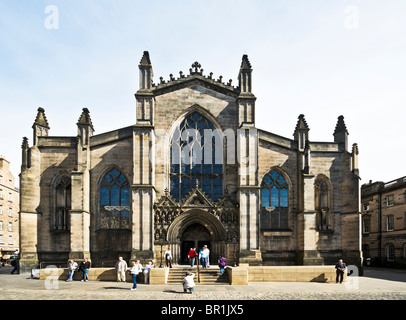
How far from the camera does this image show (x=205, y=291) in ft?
58.0

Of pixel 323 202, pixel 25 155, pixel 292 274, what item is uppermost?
pixel 25 155

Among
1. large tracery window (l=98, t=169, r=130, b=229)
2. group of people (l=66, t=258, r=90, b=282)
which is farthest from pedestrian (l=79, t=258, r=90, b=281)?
large tracery window (l=98, t=169, r=130, b=229)

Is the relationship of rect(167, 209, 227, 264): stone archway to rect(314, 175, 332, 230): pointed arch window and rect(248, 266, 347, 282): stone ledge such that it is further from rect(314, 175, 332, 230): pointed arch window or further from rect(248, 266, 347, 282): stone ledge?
rect(314, 175, 332, 230): pointed arch window

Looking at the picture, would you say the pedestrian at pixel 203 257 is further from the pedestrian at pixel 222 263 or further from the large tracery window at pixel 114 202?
the large tracery window at pixel 114 202

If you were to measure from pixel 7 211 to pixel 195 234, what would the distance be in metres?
36.5

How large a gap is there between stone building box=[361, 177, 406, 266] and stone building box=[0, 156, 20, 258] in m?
45.3

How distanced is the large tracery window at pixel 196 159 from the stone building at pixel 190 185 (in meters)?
0.07

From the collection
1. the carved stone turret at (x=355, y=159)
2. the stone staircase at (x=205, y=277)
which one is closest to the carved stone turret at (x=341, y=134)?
the carved stone turret at (x=355, y=159)

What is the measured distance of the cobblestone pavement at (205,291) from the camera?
1606 cm

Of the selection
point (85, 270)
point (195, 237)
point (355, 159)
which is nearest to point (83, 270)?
point (85, 270)

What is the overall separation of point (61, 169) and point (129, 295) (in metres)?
13.7

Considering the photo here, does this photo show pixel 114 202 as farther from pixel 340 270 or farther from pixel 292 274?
pixel 340 270
